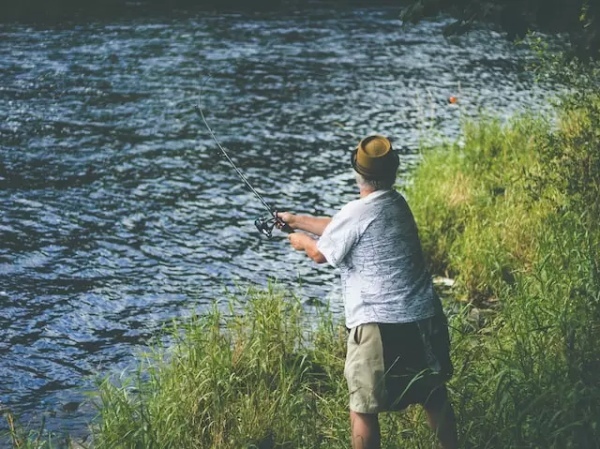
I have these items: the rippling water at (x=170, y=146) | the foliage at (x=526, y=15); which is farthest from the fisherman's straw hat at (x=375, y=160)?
the rippling water at (x=170, y=146)

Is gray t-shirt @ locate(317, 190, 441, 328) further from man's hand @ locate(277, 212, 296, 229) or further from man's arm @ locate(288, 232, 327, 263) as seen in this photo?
man's hand @ locate(277, 212, 296, 229)

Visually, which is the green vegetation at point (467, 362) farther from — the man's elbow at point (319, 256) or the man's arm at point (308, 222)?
the man's arm at point (308, 222)

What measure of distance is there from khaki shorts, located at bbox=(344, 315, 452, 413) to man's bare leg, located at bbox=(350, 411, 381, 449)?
59 millimetres

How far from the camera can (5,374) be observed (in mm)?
7727

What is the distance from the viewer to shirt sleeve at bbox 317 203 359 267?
16.0ft

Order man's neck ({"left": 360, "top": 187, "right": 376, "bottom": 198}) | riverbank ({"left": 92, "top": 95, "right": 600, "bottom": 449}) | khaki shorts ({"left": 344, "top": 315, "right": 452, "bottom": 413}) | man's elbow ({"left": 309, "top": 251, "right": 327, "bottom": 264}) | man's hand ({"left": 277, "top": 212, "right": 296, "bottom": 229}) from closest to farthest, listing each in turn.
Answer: khaki shorts ({"left": 344, "top": 315, "right": 452, "bottom": 413}), man's neck ({"left": 360, "top": 187, "right": 376, "bottom": 198}), man's elbow ({"left": 309, "top": 251, "right": 327, "bottom": 264}), riverbank ({"left": 92, "top": 95, "right": 600, "bottom": 449}), man's hand ({"left": 277, "top": 212, "right": 296, "bottom": 229})

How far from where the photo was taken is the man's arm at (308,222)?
5.33 m

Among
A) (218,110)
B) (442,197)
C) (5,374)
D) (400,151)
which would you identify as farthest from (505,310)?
(218,110)

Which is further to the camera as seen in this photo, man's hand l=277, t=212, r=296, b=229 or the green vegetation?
man's hand l=277, t=212, r=296, b=229

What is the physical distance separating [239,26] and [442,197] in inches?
602

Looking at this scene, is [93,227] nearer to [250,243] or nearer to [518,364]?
[250,243]

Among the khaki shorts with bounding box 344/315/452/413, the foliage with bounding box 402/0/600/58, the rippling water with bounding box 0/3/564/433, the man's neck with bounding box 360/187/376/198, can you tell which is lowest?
the rippling water with bounding box 0/3/564/433

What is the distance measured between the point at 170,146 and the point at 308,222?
9.48 metres

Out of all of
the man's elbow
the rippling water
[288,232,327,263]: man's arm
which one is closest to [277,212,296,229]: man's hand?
[288,232,327,263]: man's arm
